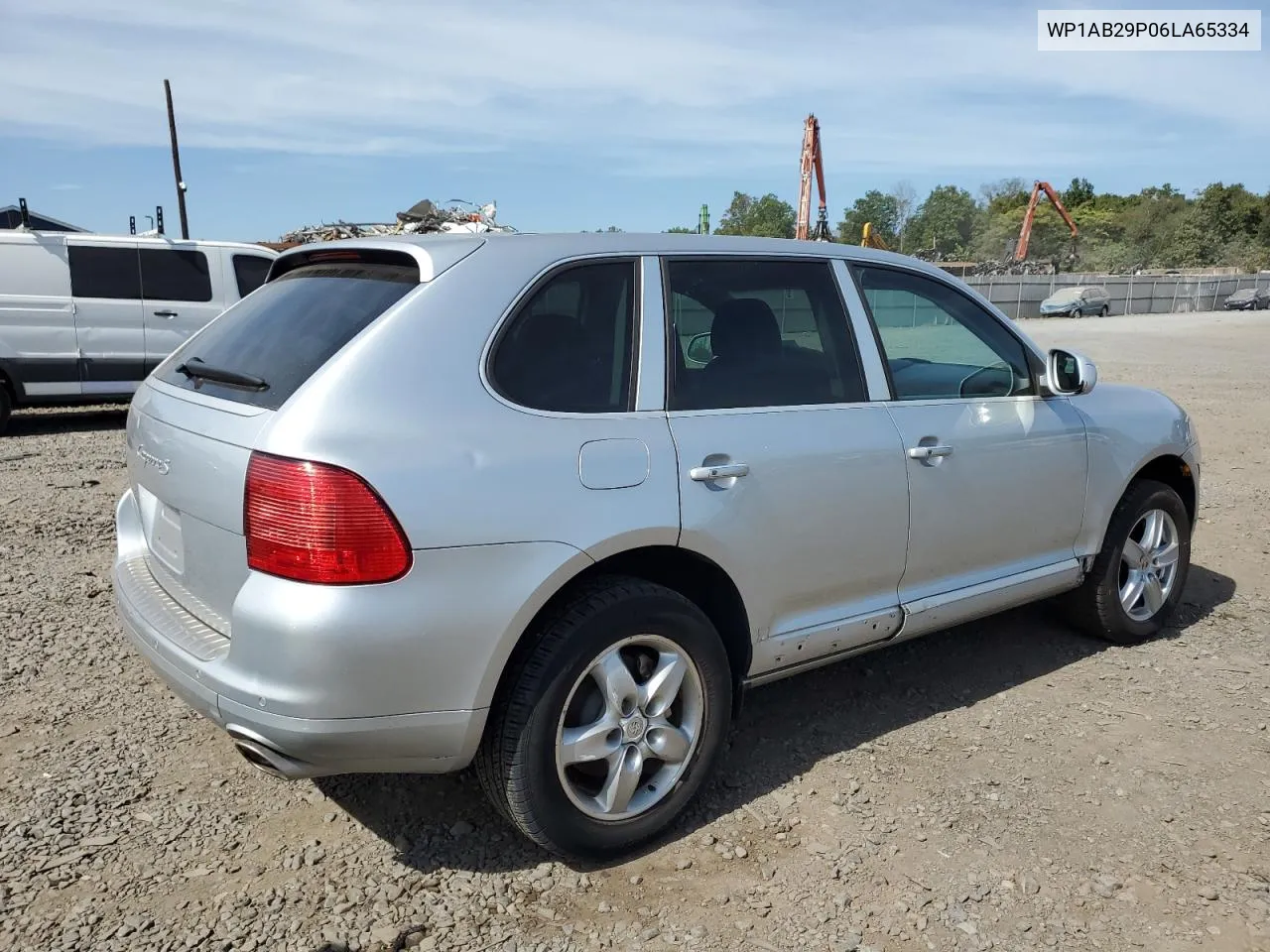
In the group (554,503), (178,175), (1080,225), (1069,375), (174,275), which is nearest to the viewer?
(554,503)

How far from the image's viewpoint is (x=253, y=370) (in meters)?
2.72

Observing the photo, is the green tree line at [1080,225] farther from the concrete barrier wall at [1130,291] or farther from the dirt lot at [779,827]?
the dirt lot at [779,827]

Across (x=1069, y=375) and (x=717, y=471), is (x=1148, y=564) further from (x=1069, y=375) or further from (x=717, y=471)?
(x=717, y=471)

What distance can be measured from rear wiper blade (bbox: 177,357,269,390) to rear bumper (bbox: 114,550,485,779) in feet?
2.40

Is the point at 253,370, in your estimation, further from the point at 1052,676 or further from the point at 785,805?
the point at 1052,676

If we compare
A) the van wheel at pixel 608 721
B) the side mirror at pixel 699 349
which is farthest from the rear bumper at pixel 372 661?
the side mirror at pixel 699 349

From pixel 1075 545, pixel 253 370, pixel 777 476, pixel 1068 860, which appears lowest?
pixel 1068 860

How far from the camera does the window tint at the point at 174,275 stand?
33.6ft

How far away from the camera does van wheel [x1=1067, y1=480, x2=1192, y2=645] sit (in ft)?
14.3

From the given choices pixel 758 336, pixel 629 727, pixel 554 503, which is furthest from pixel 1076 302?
pixel 554 503

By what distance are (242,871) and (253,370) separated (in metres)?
1.40

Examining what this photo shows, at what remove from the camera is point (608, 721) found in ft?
9.07

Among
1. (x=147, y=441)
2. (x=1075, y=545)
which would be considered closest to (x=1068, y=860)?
(x=1075, y=545)

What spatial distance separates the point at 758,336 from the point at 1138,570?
7.91 ft
